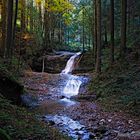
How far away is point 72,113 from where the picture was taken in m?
12.4

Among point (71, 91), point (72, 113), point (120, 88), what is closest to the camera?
point (72, 113)

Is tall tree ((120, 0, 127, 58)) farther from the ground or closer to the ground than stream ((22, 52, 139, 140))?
farther from the ground

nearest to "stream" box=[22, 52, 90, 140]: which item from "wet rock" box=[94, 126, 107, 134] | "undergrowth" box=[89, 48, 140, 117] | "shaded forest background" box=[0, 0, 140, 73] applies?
"wet rock" box=[94, 126, 107, 134]

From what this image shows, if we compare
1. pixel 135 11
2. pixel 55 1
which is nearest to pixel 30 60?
pixel 55 1

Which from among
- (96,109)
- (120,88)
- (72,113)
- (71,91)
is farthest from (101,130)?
(71,91)

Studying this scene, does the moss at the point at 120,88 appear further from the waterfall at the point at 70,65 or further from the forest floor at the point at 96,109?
the waterfall at the point at 70,65

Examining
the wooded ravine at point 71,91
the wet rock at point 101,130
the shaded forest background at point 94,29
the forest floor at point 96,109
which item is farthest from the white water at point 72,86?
the wet rock at point 101,130

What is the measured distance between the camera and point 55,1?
102 feet

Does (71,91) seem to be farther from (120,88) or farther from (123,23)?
(123,23)

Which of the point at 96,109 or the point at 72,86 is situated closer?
the point at 96,109

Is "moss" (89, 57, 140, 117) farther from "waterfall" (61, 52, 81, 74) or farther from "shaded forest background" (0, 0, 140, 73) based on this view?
"waterfall" (61, 52, 81, 74)

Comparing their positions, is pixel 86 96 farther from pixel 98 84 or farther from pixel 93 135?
pixel 93 135

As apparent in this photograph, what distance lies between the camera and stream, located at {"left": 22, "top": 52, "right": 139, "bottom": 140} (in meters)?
9.28

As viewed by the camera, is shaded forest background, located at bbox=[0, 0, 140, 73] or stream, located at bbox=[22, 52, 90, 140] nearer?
stream, located at bbox=[22, 52, 90, 140]
